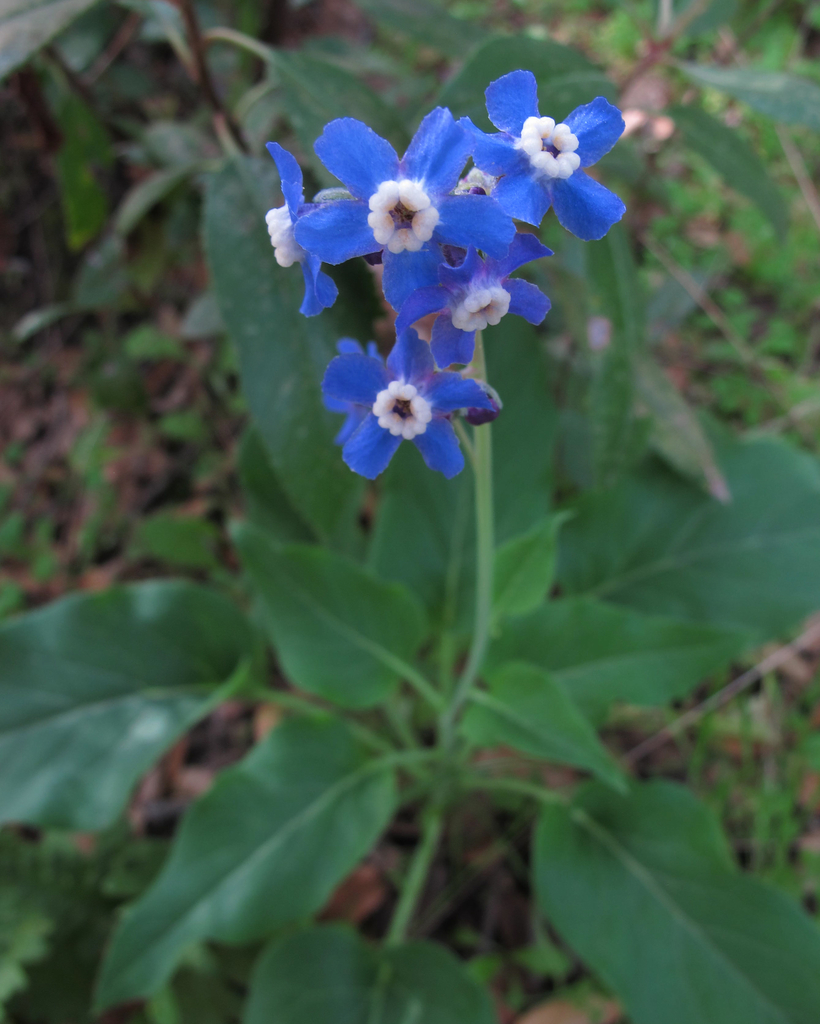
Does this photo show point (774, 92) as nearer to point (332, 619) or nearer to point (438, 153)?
point (438, 153)

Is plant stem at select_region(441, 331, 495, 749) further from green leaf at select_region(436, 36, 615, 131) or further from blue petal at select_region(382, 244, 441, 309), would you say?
green leaf at select_region(436, 36, 615, 131)

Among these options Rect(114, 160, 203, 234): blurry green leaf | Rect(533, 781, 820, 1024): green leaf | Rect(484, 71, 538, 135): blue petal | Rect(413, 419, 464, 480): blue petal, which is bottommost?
Rect(533, 781, 820, 1024): green leaf

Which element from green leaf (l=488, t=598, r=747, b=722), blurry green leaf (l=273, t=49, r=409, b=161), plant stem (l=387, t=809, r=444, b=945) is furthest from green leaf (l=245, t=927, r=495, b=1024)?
blurry green leaf (l=273, t=49, r=409, b=161)

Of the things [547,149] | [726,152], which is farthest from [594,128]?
[726,152]

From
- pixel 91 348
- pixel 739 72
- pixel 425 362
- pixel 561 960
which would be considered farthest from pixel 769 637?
pixel 91 348

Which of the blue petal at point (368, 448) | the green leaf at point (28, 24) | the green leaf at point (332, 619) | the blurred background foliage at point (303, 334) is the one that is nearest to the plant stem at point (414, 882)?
the blurred background foliage at point (303, 334)

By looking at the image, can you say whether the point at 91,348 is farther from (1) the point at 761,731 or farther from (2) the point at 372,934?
(1) the point at 761,731
